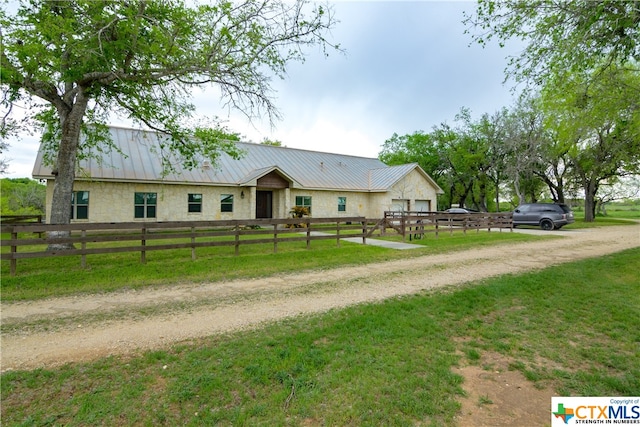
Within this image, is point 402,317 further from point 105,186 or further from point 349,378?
point 105,186

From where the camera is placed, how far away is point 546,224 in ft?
70.4

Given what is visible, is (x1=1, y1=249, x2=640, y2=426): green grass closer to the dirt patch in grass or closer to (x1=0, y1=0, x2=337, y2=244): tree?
the dirt patch in grass

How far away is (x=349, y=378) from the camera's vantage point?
10.4 feet

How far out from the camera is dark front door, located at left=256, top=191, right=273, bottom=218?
2106 centimetres

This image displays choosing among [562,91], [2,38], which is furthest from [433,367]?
[2,38]

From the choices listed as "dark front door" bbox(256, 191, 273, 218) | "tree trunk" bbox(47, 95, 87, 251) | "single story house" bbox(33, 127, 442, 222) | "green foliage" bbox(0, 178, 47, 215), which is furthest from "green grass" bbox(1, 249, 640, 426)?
"green foliage" bbox(0, 178, 47, 215)

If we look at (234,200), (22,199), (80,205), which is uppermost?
(22,199)

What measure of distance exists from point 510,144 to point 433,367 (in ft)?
107

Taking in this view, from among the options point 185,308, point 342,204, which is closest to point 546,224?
point 342,204

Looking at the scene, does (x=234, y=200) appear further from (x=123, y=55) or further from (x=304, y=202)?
(x=123, y=55)

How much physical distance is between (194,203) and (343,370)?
16.8 metres

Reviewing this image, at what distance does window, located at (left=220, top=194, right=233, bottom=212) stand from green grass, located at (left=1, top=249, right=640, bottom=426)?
15276 millimetres

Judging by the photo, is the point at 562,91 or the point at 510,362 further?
the point at 562,91

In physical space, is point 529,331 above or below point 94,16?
below
